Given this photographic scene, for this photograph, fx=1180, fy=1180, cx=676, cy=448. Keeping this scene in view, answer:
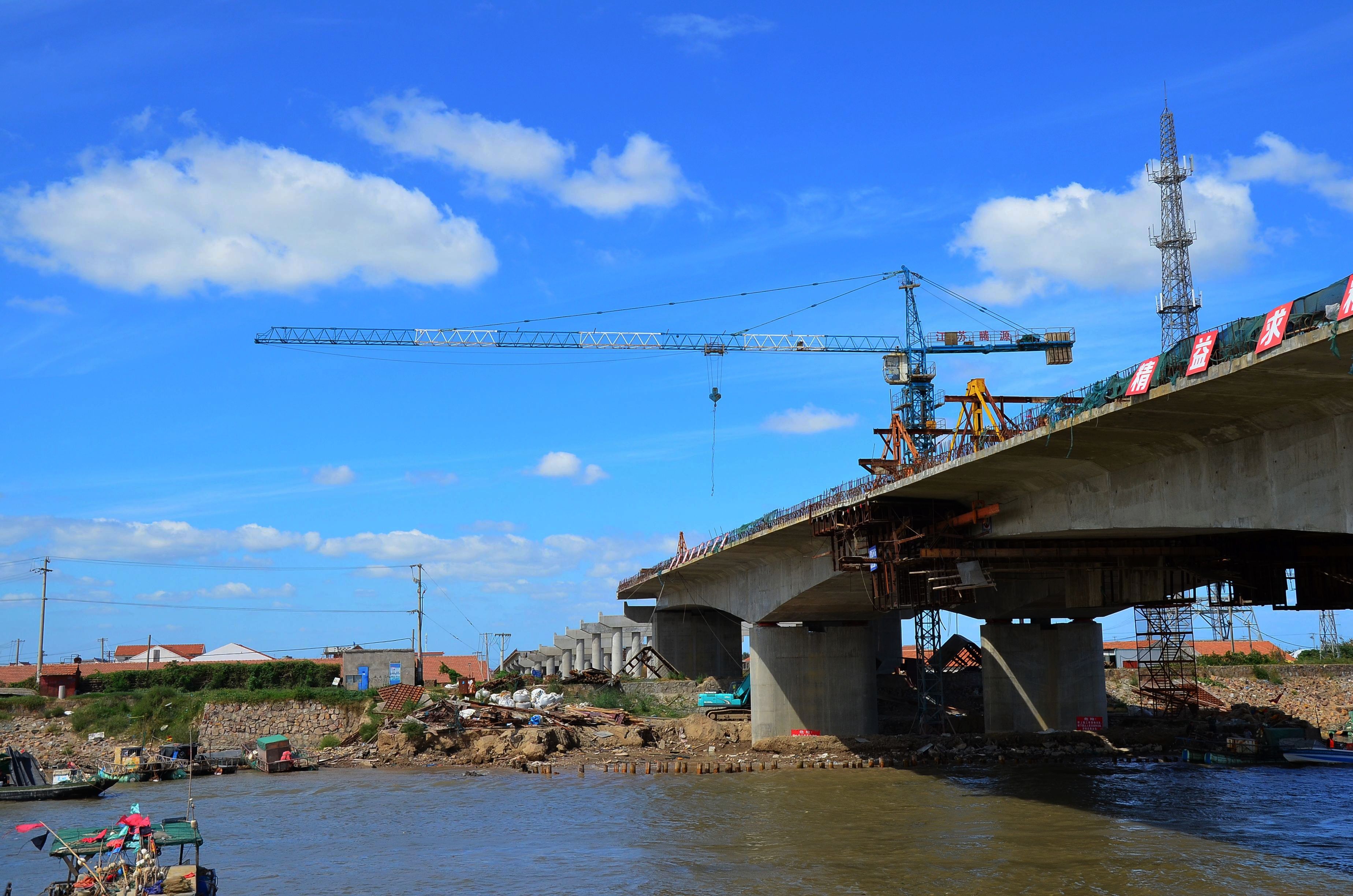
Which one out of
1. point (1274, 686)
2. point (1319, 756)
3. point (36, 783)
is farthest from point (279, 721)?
point (1274, 686)

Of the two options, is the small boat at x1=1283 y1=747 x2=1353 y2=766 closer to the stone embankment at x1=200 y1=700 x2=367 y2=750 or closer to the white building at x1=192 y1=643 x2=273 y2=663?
the stone embankment at x1=200 y1=700 x2=367 y2=750

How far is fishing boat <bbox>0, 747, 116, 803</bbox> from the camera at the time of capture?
164 feet

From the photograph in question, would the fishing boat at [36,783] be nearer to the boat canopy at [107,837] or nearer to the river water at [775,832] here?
the river water at [775,832]

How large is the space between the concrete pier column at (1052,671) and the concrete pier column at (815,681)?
733 cm

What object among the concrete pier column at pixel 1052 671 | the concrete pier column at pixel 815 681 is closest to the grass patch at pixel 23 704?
the concrete pier column at pixel 815 681

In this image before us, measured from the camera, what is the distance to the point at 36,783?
5278 centimetres

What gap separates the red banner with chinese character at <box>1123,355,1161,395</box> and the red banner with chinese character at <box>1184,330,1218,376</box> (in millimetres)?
1242

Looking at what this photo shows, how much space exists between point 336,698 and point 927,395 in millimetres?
61624

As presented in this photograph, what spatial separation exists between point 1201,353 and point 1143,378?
86.5 inches

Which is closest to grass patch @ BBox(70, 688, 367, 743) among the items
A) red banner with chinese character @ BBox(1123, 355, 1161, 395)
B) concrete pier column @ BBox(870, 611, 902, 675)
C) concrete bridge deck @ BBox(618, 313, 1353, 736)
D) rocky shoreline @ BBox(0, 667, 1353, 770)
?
rocky shoreline @ BBox(0, 667, 1353, 770)

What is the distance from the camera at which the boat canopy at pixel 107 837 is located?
27734 mm

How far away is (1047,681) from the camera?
60094 mm

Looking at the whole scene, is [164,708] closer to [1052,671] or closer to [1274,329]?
[1052,671]

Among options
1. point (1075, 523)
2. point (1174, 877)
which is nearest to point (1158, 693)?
point (1075, 523)
